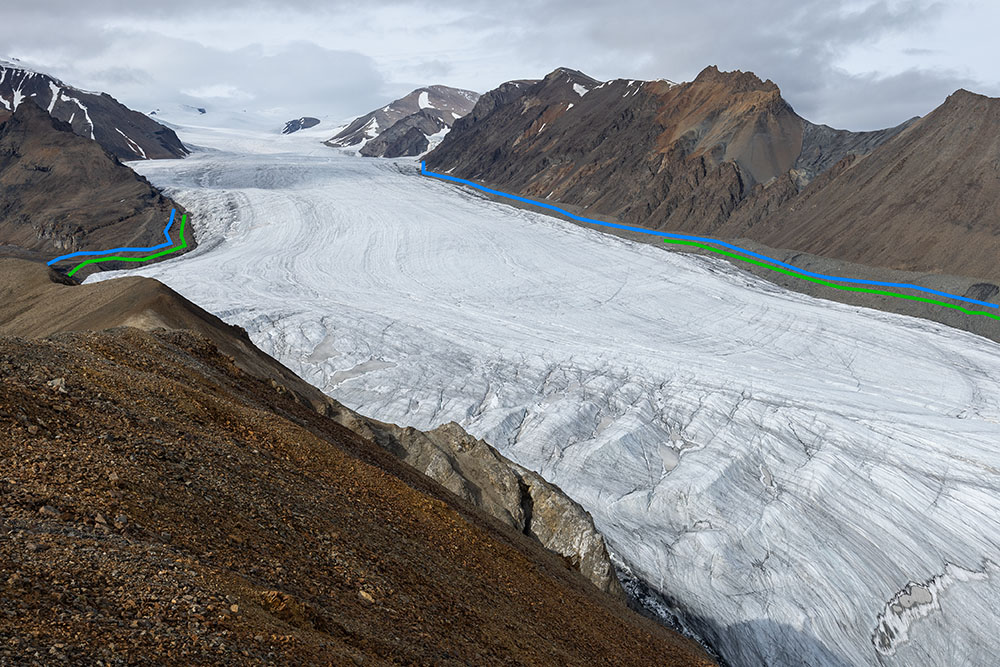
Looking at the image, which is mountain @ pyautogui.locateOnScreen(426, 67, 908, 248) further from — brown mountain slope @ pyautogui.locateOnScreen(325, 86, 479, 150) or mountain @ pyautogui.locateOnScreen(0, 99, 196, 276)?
brown mountain slope @ pyautogui.locateOnScreen(325, 86, 479, 150)

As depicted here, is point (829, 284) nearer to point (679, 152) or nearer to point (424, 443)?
point (679, 152)

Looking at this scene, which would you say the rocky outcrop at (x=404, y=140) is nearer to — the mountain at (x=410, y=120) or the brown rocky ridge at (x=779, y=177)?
the mountain at (x=410, y=120)

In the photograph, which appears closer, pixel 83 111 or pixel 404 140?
pixel 83 111

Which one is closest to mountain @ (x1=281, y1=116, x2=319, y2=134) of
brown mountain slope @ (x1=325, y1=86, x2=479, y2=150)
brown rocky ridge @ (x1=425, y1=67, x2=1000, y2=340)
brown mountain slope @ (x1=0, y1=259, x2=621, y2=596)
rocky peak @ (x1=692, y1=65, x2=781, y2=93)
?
brown mountain slope @ (x1=325, y1=86, x2=479, y2=150)

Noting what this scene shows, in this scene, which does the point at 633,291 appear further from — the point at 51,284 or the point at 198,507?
the point at 198,507

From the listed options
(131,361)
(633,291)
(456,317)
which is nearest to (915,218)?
(633,291)

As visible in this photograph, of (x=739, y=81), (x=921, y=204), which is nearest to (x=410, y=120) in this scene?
(x=739, y=81)
